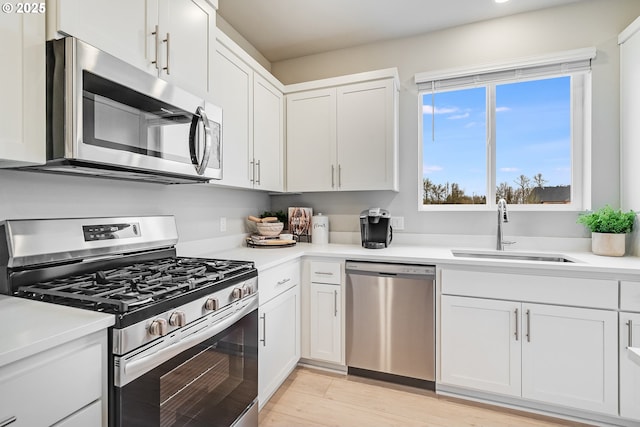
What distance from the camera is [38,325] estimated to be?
0.84 metres

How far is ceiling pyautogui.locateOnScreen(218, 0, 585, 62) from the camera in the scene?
2326 mm

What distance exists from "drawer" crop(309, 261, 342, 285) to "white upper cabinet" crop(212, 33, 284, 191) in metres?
0.74

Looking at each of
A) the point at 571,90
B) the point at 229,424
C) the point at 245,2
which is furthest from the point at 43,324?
the point at 571,90

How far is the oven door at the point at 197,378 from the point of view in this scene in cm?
94

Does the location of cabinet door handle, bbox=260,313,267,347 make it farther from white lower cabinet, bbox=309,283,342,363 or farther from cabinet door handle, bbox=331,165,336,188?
cabinet door handle, bbox=331,165,336,188

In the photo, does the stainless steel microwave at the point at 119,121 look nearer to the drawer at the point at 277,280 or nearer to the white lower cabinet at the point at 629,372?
the drawer at the point at 277,280

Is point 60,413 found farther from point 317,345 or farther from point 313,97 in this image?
point 313,97

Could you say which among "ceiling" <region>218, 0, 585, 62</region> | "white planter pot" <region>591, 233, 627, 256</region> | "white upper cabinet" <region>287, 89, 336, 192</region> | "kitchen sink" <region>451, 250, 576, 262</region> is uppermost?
"ceiling" <region>218, 0, 585, 62</region>

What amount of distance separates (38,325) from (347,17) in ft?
8.65

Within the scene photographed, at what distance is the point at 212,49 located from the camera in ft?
5.85

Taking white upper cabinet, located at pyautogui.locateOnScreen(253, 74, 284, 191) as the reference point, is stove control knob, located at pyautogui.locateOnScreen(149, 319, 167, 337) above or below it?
below

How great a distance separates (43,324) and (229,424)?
0.90 metres

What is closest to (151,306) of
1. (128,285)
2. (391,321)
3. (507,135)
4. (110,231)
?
(128,285)

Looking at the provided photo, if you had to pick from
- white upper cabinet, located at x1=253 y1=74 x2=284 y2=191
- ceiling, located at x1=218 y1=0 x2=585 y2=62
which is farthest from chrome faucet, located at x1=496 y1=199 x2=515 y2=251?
white upper cabinet, located at x1=253 y1=74 x2=284 y2=191
